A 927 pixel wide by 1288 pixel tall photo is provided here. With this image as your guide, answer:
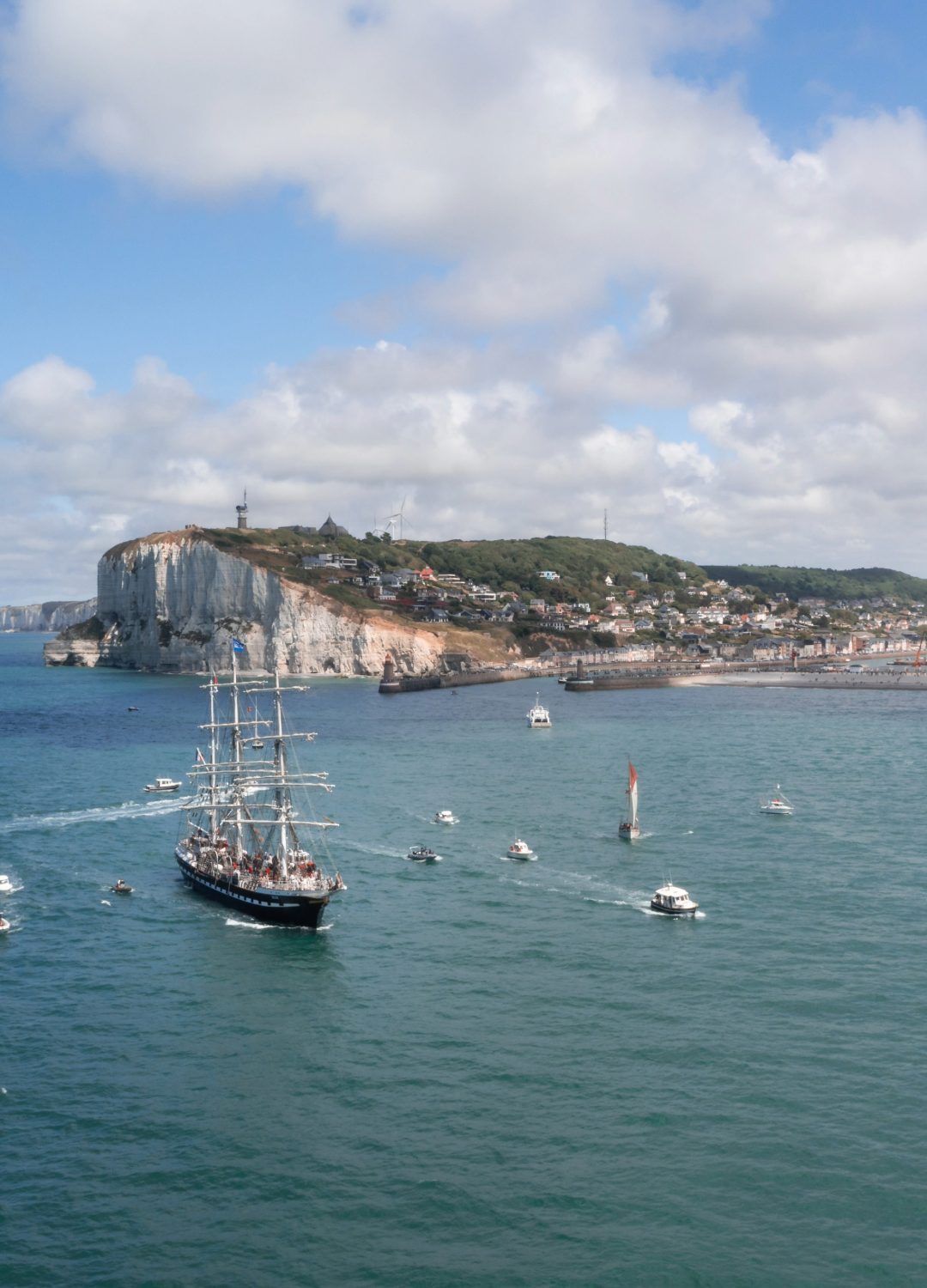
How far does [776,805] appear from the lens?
71.1m

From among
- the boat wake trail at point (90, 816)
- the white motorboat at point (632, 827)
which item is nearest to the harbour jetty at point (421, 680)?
the boat wake trail at point (90, 816)

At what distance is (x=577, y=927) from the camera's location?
151 ft

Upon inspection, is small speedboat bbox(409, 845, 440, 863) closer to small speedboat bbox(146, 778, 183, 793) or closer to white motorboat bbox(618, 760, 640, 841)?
white motorboat bbox(618, 760, 640, 841)

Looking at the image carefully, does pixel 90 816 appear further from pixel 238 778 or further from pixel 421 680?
pixel 421 680

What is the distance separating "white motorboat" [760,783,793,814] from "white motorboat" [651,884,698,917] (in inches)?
981

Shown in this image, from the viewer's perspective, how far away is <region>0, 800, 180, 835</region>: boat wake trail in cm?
6944

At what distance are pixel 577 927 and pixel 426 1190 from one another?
A: 68.4ft

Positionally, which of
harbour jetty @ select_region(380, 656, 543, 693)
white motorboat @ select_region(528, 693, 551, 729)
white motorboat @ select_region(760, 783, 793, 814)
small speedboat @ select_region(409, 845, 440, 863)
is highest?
harbour jetty @ select_region(380, 656, 543, 693)

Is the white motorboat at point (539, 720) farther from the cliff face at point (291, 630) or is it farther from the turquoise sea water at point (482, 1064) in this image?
the cliff face at point (291, 630)

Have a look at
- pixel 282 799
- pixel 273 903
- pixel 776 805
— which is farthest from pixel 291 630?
pixel 273 903

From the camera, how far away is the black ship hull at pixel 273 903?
4806 cm

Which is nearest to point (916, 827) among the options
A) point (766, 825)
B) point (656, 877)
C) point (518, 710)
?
point (766, 825)

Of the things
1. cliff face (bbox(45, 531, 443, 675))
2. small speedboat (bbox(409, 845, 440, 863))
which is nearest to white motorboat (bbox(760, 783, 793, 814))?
small speedboat (bbox(409, 845, 440, 863))

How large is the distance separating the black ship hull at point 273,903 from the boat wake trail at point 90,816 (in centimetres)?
2140
